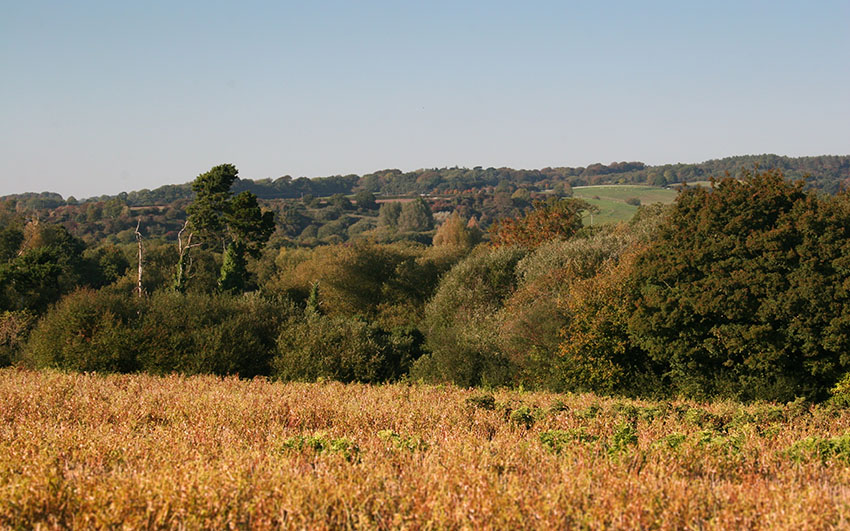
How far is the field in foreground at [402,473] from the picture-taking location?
639 cm

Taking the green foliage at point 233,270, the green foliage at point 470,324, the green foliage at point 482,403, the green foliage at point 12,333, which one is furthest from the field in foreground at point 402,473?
the green foliage at point 233,270

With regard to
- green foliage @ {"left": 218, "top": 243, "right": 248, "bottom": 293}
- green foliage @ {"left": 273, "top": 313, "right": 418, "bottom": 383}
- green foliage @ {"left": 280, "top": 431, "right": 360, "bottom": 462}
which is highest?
green foliage @ {"left": 280, "top": 431, "right": 360, "bottom": 462}

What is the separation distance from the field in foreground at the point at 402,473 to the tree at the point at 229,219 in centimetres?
3991

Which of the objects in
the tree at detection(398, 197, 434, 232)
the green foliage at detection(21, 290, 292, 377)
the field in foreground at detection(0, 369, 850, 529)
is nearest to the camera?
the field in foreground at detection(0, 369, 850, 529)

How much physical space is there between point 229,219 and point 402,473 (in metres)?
48.1

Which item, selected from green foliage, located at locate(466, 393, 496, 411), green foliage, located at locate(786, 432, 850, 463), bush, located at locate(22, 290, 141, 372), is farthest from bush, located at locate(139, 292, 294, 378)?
green foliage, located at locate(786, 432, 850, 463)

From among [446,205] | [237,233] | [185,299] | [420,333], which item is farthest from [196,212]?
[446,205]

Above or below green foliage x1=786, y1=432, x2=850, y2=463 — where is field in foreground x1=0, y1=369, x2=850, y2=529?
above

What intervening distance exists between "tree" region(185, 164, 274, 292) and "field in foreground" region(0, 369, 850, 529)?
39909 mm

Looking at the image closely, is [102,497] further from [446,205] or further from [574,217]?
[446,205]

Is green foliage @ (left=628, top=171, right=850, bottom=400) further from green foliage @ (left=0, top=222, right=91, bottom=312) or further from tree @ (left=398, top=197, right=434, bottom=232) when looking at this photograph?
tree @ (left=398, top=197, right=434, bottom=232)

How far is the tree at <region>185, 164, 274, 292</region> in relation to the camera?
51969 millimetres

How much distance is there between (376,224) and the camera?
178375 mm

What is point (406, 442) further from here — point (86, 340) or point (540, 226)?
point (540, 226)
